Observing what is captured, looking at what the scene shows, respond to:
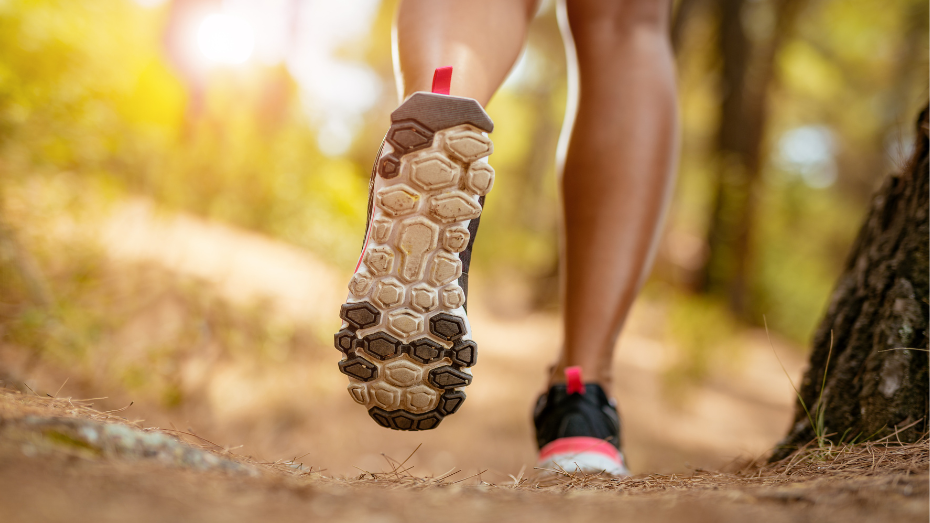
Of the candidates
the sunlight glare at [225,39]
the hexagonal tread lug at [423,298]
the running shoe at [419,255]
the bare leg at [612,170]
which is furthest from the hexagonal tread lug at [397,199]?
the sunlight glare at [225,39]

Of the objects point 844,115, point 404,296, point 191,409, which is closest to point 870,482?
point 404,296

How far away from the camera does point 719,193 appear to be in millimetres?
4066

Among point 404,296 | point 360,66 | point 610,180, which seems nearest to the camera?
point 404,296

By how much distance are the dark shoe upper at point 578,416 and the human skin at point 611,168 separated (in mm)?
38

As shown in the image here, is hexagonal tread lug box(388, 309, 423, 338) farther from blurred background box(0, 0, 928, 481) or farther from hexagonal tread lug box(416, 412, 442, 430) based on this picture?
blurred background box(0, 0, 928, 481)

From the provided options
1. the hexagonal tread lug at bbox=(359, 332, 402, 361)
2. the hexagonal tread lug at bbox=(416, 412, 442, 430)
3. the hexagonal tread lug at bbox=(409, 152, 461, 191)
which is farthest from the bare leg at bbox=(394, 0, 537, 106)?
the hexagonal tread lug at bbox=(416, 412, 442, 430)

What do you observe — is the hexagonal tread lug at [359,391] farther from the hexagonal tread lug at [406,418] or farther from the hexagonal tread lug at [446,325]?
the hexagonal tread lug at [446,325]

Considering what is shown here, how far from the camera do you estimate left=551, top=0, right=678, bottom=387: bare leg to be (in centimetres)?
104

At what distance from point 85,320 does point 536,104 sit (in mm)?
8137

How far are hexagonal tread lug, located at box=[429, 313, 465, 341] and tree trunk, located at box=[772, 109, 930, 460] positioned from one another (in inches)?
24.7

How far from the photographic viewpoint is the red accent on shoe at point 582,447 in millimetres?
957

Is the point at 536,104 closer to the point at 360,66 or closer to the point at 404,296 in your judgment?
the point at 360,66

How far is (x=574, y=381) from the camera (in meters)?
1.03

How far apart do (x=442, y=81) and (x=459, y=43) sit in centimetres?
9
